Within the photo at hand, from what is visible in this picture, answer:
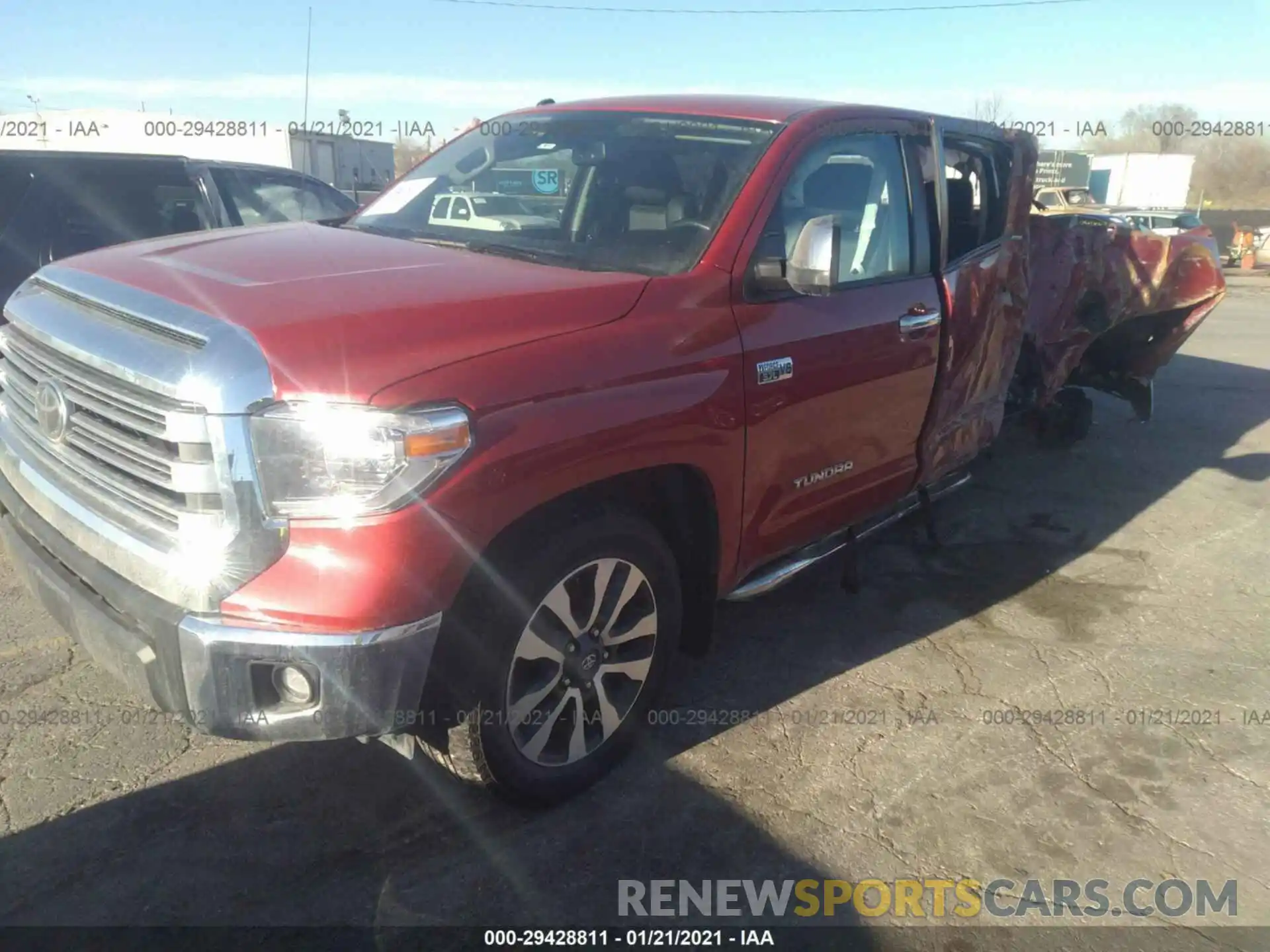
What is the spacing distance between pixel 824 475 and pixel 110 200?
460 cm

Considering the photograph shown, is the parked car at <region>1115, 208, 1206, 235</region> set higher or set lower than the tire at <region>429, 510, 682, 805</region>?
higher

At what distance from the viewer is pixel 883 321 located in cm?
364

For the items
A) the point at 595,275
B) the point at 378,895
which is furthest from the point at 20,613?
the point at 595,275

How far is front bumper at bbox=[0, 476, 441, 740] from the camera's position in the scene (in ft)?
7.19

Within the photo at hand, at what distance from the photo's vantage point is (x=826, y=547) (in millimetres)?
3859

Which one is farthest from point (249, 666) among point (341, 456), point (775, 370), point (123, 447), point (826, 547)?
point (826, 547)

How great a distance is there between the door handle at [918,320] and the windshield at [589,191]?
0.91m

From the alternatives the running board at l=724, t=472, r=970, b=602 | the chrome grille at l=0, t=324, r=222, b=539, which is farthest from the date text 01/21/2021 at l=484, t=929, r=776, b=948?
the chrome grille at l=0, t=324, r=222, b=539

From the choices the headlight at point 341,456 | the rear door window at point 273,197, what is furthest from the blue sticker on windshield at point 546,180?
the rear door window at point 273,197

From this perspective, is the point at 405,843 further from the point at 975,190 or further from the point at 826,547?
the point at 975,190

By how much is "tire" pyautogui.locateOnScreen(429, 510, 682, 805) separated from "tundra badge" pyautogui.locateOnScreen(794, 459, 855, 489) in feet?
2.13

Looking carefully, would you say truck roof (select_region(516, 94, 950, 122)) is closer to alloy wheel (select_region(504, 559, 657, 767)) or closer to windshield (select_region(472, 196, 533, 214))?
windshield (select_region(472, 196, 533, 214))

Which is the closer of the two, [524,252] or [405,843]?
[405,843]

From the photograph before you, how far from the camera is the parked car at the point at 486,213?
3.46 metres
